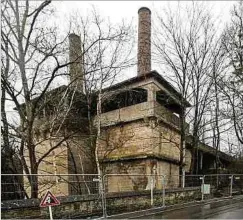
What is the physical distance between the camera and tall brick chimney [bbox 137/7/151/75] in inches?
1141

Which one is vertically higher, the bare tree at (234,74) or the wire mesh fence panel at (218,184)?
the bare tree at (234,74)

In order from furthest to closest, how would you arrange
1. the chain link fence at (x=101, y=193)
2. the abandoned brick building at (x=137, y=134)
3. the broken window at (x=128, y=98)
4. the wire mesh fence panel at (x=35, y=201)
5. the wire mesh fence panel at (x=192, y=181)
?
the broken window at (x=128, y=98), the abandoned brick building at (x=137, y=134), the wire mesh fence panel at (x=192, y=181), the chain link fence at (x=101, y=193), the wire mesh fence panel at (x=35, y=201)

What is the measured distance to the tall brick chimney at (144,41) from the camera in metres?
29.0

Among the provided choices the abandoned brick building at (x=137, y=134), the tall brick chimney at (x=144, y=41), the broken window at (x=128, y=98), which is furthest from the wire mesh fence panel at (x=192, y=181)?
the tall brick chimney at (x=144, y=41)

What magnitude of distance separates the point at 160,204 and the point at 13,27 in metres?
9.86

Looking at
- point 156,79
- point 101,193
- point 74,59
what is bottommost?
point 101,193

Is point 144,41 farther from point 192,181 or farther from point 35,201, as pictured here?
point 35,201

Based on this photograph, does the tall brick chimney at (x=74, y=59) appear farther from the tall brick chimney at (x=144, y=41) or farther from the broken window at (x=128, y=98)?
the tall brick chimney at (x=144, y=41)

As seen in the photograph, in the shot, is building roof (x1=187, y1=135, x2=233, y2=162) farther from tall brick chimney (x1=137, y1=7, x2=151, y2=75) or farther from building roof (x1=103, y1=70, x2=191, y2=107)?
tall brick chimney (x1=137, y1=7, x2=151, y2=75)

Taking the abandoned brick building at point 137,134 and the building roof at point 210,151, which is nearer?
the abandoned brick building at point 137,134

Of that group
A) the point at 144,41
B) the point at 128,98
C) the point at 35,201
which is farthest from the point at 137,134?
the point at 35,201

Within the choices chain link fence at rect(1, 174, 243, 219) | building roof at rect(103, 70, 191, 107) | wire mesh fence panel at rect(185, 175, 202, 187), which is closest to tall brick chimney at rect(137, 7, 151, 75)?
building roof at rect(103, 70, 191, 107)

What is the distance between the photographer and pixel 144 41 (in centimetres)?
2975

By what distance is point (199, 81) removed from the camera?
23.8 m
